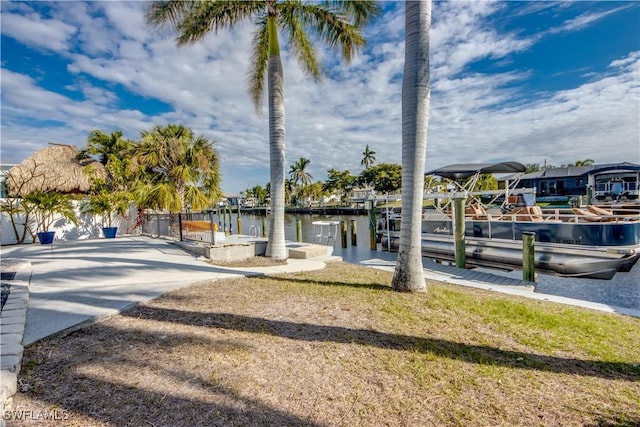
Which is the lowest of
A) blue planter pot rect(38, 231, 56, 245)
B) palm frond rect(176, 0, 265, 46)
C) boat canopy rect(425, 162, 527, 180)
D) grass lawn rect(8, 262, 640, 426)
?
grass lawn rect(8, 262, 640, 426)

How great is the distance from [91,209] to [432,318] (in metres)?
14.5

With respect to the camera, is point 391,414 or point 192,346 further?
point 192,346

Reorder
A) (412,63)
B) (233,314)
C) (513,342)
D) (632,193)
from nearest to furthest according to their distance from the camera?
(513,342) < (233,314) < (412,63) < (632,193)

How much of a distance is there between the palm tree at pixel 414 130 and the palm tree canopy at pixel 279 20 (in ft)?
12.8

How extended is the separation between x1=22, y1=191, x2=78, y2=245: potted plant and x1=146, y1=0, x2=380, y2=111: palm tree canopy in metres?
8.28

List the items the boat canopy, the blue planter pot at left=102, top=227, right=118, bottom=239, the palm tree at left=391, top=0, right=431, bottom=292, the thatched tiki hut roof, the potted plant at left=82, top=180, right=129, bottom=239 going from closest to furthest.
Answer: the palm tree at left=391, top=0, right=431, bottom=292, the boat canopy, the potted plant at left=82, top=180, right=129, bottom=239, the thatched tiki hut roof, the blue planter pot at left=102, top=227, right=118, bottom=239

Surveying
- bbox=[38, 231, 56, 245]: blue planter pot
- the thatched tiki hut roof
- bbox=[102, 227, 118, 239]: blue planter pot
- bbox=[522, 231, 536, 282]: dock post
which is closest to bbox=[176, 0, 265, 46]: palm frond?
bbox=[38, 231, 56, 245]: blue planter pot

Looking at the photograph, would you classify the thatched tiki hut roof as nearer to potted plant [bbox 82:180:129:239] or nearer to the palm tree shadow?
potted plant [bbox 82:180:129:239]

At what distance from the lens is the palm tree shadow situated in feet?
10.0

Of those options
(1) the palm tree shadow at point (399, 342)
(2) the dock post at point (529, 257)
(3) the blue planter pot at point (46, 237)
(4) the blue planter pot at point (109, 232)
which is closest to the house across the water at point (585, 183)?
(2) the dock post at point (529, 257)

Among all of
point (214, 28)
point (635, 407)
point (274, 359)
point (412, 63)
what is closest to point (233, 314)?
point (274, 359)

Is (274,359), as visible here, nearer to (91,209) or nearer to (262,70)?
(262,70)

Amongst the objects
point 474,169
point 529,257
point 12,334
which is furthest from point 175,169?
point 529,257

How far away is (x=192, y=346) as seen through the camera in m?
3.26
